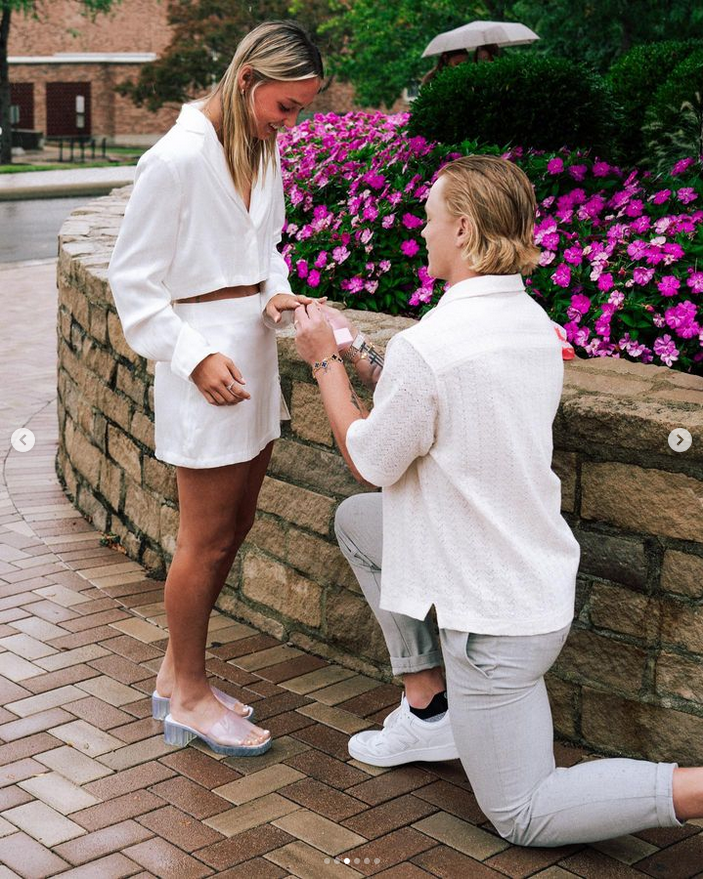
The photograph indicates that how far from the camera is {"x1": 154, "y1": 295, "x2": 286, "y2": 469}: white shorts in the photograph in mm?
3240

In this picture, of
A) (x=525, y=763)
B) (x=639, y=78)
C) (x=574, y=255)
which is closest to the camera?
(x=525, y=763)

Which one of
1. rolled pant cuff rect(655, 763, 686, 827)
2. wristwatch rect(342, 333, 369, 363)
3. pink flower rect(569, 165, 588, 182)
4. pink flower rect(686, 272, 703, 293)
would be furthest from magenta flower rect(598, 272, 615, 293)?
rolled pant cuff rect(655, 763, 686, 827)

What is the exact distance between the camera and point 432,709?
3.40 metres

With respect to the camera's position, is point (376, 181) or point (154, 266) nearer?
point (154, 266)

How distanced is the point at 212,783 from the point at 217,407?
997 millimetres


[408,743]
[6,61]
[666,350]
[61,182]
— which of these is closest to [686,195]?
[666,350]

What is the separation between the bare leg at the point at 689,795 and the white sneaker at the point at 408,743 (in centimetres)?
74

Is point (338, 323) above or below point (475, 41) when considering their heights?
below

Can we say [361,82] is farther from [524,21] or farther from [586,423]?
[586,423]

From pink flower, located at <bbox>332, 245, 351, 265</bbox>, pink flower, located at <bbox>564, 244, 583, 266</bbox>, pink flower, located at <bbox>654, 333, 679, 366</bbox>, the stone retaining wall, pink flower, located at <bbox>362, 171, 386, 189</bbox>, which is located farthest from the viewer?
pink flower, located at <bbox>362, 171, 386, 189</bbox>

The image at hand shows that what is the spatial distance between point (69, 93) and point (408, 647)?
42.2 meters

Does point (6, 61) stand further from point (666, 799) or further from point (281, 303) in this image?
point (666, 799)

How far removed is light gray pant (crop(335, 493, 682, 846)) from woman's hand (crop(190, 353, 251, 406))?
79 cm

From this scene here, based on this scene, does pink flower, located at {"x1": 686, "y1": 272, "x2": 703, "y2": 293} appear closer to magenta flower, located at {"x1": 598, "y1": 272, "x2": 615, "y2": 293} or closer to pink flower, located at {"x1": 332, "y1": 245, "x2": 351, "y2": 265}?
magenta flower, located at {"x1": 598, "y1": 272, "x2": 615, "y2": 293}
